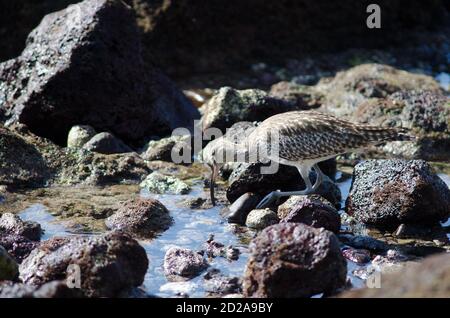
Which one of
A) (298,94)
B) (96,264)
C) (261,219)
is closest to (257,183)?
(261,219)

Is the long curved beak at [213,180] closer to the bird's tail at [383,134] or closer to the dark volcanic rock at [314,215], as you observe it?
the dark volcanic rock at [314,215]

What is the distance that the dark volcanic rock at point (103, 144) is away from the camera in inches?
541

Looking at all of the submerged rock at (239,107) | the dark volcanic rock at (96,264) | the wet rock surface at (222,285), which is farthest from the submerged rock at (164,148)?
the dark volcanic rock at (96,264)

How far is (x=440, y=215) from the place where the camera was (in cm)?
1098

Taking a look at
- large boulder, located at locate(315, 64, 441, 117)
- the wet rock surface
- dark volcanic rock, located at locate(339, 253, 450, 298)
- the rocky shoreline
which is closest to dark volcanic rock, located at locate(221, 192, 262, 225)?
the rocky shoreline

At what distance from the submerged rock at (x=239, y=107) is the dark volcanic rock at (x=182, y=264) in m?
5.29

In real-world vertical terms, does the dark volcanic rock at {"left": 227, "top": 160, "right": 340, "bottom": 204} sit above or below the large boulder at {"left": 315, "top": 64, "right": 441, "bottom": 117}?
below

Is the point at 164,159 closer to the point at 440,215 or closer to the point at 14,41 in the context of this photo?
the point at 440,215

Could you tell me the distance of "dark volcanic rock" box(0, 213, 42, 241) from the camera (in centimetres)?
1012

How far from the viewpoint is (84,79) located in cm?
1465

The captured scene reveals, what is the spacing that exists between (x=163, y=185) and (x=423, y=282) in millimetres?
6715

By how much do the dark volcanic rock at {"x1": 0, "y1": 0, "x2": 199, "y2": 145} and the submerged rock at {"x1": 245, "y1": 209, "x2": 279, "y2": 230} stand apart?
198 inches

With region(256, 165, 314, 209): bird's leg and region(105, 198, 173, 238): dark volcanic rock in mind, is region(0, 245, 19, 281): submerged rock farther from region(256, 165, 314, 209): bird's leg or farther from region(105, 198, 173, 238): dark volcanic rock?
region(256, 165, 314, 209): bird's leg
